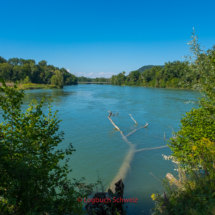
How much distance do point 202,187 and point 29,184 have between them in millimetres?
4470

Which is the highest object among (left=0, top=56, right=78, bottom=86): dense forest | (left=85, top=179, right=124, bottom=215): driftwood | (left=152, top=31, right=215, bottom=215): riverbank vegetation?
(left=0, top=56, right=78, bottom=86): dense forest

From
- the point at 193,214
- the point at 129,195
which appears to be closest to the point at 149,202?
the point at 129,195

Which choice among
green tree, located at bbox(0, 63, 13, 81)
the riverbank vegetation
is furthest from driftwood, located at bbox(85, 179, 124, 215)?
green tree, located at bbox(0, 63, 13, 81)

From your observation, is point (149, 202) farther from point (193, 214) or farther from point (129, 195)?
point (193, 214)

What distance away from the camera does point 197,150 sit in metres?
5.54

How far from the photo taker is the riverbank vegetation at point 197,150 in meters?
4.70

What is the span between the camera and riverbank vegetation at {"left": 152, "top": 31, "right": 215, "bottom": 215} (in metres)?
4.70

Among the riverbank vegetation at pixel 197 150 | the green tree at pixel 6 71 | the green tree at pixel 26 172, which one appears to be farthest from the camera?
the green tree at pixel 6 71

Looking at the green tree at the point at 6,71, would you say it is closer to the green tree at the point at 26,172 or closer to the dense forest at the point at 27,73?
the dense forest at the point at 27,73

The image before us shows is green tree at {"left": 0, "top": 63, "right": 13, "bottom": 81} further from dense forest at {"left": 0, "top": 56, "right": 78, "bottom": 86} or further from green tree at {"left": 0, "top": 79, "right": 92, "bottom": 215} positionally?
green tree at {"left": 0, "top": 79, "right": 92, "bottom": 215}

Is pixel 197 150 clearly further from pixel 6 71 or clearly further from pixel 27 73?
pixel 27 73

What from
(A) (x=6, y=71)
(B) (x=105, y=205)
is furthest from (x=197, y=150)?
(A) (x=6, y=71)

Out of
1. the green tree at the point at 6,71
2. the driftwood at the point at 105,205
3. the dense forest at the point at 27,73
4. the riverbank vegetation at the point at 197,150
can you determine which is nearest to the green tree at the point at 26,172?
the driftwood at the point at 105,205

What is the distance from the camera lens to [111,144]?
42.8 ft
